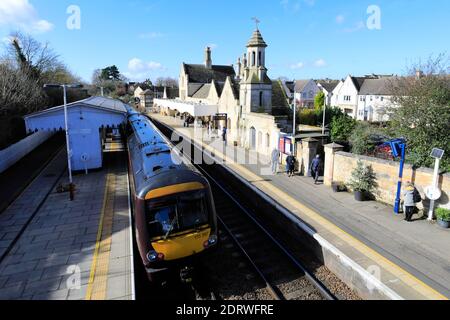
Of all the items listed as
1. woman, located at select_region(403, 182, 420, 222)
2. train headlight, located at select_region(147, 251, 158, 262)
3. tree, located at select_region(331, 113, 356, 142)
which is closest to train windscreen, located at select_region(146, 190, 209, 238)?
train headlight, located at select_region(147, 251, 158, 262)

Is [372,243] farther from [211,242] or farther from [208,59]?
A: [208,59]

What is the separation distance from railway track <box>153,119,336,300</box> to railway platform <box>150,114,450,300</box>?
88 cm

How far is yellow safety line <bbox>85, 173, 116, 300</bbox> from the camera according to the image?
7406 mm

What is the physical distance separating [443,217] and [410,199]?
1054 millimetres

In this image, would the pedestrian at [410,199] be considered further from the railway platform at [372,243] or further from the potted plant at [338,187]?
the potted plant at [338,187]

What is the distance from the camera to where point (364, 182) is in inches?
508

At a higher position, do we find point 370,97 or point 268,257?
point 370,97

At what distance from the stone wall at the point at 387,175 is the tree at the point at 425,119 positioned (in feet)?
3.28

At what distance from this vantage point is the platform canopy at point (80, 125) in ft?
56.9

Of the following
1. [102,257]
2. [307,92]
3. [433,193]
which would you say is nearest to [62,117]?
[102,257]

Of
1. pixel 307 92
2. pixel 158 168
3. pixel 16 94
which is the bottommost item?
pixel 158 168

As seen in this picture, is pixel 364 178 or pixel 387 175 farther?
pixel 364 178

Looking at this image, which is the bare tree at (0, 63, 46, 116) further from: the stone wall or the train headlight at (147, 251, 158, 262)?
the stone wall
